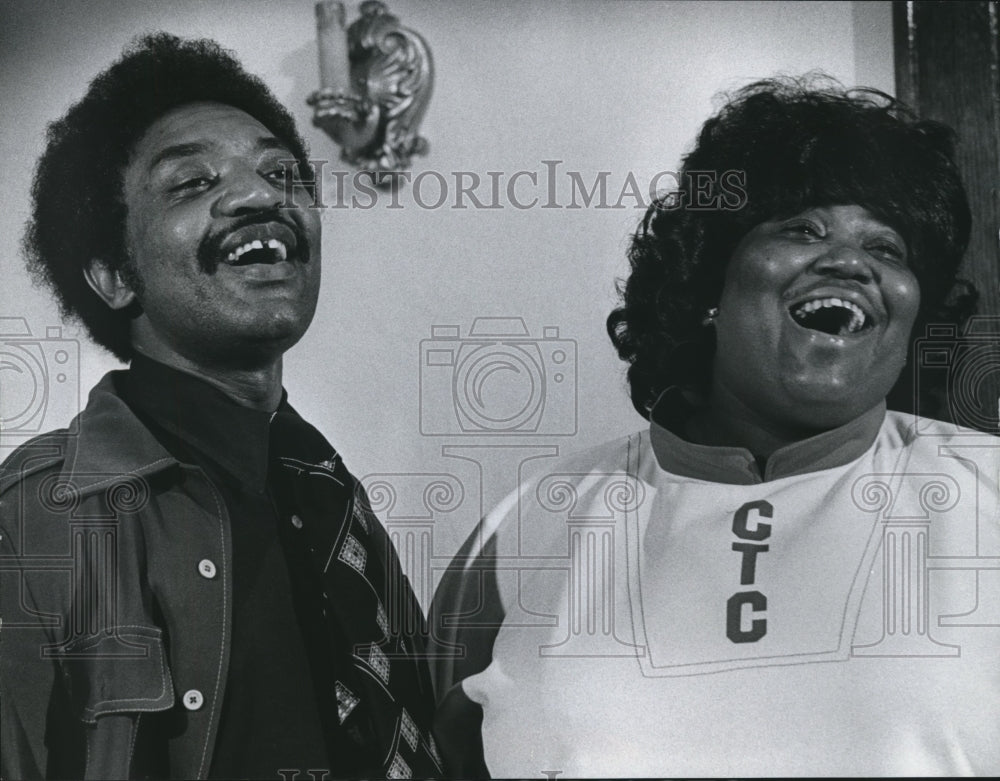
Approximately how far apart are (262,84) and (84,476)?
0.73 m

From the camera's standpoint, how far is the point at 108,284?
207 cm

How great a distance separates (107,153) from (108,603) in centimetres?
75

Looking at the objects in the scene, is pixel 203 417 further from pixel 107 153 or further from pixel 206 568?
pixel 107 153

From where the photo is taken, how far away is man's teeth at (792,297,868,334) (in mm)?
2045

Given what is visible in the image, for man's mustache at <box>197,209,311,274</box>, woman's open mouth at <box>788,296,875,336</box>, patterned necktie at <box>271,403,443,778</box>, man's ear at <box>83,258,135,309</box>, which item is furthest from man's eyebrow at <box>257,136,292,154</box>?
woman's open mouth at <box>788,296,875,336</box>

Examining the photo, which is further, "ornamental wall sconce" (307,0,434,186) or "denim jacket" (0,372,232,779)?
"ornamental wall sconce" (307,0,434,186)

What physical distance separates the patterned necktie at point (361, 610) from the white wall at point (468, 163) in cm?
4

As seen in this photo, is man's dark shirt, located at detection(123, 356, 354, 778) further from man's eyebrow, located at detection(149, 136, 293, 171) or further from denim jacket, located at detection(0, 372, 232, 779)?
man's eyebrow, located at detection(149, 136, 293, 171)

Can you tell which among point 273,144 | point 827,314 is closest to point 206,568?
point 273,144

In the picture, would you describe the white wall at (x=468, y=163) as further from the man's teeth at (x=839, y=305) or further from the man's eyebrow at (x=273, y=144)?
the man's teeth at (x=839, y=305)

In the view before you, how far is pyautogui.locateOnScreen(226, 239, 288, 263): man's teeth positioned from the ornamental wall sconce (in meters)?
0.20

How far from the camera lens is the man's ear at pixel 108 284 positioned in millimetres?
2062

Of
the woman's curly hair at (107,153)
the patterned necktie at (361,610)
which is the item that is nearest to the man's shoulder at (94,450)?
the woman's curly hair at (107,153)

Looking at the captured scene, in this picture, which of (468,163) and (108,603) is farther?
(468,163)
